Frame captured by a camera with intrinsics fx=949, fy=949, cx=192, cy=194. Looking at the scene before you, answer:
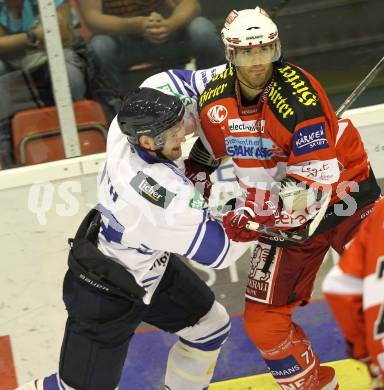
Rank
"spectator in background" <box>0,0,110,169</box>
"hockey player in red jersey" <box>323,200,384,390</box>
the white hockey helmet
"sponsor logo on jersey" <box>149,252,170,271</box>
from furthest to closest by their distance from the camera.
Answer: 1. "spectator in background" <box>0,0,110,169</box>
2. "sponsor logo on jersey" <box>149,252,170,271</box>
3. the white hockey helmet
4. "hockey player in red jersey" <box>323,200,384,390</box>

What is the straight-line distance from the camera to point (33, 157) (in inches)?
138

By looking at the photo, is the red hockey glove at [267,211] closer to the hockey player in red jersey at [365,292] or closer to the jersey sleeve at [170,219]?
the jersey sleeve at [170,219]

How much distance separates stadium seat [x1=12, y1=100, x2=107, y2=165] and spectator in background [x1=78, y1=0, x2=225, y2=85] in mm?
179

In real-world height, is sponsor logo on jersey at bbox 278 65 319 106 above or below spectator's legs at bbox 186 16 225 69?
above

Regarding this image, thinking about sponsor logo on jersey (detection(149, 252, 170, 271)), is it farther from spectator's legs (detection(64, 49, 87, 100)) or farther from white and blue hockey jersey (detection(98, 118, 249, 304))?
spectator's legs (detection(64, 49, 87, 100))

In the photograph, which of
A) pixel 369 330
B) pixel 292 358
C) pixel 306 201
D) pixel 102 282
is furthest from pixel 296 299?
pixel 369 330

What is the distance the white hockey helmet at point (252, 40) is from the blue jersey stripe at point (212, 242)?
0.49 m

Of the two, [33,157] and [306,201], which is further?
[33,157]

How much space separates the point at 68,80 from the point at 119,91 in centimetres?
21

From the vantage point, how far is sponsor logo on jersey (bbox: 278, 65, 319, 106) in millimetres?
2771

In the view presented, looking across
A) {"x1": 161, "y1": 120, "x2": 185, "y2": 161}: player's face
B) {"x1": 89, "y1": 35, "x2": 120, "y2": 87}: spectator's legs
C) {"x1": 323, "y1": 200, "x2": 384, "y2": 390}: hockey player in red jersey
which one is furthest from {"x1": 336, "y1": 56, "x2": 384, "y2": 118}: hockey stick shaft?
{"x1": 323, "y1": 200, "x2": 384, "y2": 390}: hockey player in red jersey

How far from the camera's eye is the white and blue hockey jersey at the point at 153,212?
2.79 m

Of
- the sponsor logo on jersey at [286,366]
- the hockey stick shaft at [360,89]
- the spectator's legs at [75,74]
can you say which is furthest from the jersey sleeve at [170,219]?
the spectator's legs at [75,74]

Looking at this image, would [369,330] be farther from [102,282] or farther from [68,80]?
[68,80]
